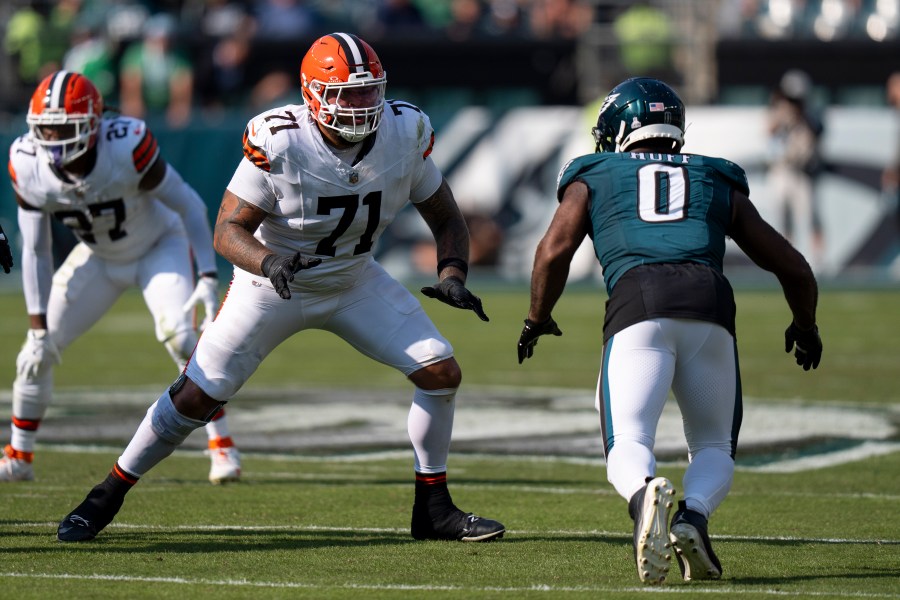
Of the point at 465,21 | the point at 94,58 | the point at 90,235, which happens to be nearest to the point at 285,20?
the point at 465,21

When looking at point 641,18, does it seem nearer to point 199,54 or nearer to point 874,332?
point 199,54

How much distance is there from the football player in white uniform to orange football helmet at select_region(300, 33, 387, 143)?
1558mm

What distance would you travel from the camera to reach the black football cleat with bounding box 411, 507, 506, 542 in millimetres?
5227

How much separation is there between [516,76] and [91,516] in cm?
1389

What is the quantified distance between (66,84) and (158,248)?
36.4 inches

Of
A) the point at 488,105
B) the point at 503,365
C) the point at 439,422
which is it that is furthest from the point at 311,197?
the point at 488,105

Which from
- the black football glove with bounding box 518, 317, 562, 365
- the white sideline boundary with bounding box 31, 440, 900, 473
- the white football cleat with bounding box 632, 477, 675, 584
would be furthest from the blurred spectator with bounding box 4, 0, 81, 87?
the white football cleat with bounding box 632, 477, 675, 584

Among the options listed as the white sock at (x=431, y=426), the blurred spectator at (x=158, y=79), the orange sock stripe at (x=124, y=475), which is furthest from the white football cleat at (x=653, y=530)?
the blurred spectator at (x=158, y=79)

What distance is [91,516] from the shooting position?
205 inches

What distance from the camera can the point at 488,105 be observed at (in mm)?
18672

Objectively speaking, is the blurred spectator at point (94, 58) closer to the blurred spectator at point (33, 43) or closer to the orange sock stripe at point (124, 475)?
the blurred spectator at point (33, 43)

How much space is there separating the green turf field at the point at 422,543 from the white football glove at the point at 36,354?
486mm

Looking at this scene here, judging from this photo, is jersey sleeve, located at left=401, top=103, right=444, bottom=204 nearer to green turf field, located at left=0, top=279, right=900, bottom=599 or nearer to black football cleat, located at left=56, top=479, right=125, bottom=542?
green turf field, located at left=0, top=279, right=900, bottom=599

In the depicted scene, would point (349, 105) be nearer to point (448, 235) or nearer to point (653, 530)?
point (448, 235)
